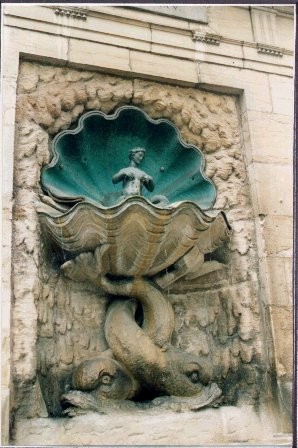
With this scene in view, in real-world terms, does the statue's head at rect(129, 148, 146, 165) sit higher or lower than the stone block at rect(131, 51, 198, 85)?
lower

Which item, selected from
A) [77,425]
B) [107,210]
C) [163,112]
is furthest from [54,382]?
[163,112]

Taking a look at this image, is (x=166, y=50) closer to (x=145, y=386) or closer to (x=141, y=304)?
(x=141, y=304)

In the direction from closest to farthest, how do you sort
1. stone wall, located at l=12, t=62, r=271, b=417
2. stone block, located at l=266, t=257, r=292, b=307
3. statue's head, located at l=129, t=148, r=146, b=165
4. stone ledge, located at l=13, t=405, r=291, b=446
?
stone ledge, located at l=13, t=405, r=291, b=446 < stone wall, located at l=12, t=62, r=271, b=417 < stone block, located at l=266, t=257, r=292, b=307 < statue's head, located at l=129, t=148, r=146, b=165

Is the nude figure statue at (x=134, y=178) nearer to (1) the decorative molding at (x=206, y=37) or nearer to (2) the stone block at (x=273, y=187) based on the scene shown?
(2) the stone block at (x=273, y=187)

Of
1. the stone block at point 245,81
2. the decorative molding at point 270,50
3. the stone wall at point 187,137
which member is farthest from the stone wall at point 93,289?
the decorative molding at point 270,50

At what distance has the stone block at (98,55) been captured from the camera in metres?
4.68

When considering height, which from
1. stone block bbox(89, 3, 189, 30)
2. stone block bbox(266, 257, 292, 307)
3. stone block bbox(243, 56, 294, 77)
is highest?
stone block bbox(89, 3, 189, 30)

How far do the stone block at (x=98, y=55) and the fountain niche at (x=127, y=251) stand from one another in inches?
11.9

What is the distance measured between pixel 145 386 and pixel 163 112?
182cm

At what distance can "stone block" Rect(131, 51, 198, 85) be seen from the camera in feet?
15.8

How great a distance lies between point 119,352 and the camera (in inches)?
168

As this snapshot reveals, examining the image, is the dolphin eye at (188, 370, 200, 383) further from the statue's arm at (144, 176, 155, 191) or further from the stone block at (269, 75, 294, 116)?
the stone block at (269, 75, 294, 116)

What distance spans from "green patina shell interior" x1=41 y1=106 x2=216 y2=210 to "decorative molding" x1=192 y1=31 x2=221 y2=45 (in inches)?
26.0

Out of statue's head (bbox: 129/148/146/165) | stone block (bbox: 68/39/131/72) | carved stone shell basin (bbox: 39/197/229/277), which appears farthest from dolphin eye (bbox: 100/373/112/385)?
stone block (bbox: 68/39/131/72)
